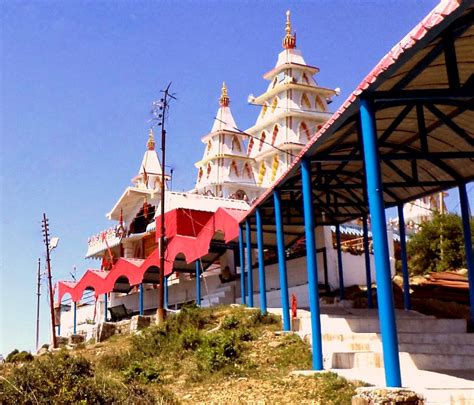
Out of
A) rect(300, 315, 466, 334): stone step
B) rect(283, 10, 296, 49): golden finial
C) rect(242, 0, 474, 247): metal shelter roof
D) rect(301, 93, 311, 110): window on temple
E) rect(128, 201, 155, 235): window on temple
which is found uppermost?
rect(283, 10, 296, 49): golden finial

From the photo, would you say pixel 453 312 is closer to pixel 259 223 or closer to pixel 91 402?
pixel 259 223

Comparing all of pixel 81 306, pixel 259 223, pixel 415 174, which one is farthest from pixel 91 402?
pixel 81 306

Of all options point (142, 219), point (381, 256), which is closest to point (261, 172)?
point (142, 219)

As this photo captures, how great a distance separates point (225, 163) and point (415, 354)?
4210cm

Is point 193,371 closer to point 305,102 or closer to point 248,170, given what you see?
point 248,170

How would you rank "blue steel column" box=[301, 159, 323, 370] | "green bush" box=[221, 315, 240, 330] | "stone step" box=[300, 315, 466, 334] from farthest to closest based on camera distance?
"green bush" box=[221, 315, 240, 330] → "stone step" box=[300, 315, 466, 334] → "blue steel column" box=[301, 159, 323, 370]

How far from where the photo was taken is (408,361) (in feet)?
39.6

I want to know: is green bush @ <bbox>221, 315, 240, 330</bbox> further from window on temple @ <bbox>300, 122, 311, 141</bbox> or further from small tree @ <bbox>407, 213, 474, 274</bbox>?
window on temple @ <bbox>300, 122, 311, 141</bbox>

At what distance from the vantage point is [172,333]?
18.7 metres

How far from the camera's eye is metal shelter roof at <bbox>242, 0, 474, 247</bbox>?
866cm

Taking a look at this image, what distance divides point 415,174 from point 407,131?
1.84m

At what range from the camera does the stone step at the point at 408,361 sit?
12.1 metres

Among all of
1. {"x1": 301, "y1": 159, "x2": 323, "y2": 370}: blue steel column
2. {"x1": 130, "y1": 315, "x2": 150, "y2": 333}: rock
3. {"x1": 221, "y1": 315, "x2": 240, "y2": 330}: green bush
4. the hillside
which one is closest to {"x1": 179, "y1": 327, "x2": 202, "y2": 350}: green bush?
the hillside

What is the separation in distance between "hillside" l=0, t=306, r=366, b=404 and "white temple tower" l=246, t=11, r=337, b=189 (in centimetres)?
3119
